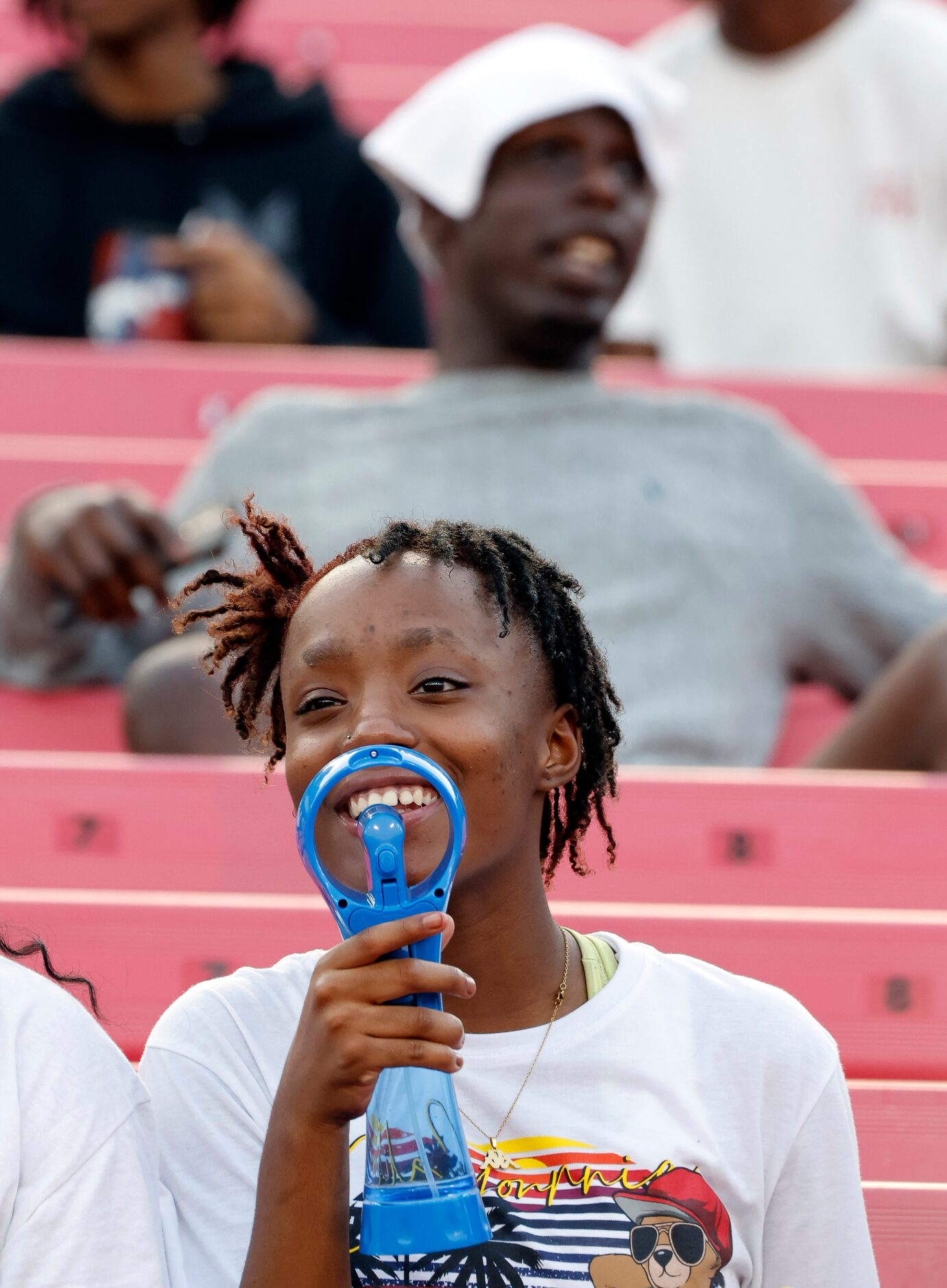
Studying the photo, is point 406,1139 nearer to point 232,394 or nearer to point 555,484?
point 555,484

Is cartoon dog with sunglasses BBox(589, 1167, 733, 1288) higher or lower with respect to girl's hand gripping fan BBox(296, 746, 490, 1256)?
lower

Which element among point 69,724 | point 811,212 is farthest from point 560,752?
point 811,212

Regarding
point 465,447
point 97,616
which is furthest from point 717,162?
point 97,616

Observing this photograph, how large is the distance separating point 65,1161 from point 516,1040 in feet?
0.82

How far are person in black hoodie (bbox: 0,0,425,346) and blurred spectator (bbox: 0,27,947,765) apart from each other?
19.9 inches

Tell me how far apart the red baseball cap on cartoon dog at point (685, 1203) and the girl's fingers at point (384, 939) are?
226 millimetres

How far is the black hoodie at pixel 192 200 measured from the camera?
9.23ft

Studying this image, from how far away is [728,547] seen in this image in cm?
201

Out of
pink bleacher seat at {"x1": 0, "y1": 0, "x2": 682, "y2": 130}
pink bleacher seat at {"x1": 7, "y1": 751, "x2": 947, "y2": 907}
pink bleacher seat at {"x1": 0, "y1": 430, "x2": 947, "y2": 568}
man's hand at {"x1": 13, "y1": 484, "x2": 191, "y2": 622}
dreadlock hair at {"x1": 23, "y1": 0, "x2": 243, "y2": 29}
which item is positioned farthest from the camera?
pink bleacher seat at {"x1": 0, "y1": 0, "x2": 682, "y2": 130}

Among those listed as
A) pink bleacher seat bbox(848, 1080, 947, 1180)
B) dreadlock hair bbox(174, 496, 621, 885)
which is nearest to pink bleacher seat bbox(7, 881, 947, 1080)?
pink bleacher seat bbox(848, 1080, 947, 1180)

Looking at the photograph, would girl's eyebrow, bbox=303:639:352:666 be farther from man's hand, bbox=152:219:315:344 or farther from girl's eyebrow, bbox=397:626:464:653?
man's hand, bbox=152:219:315:344

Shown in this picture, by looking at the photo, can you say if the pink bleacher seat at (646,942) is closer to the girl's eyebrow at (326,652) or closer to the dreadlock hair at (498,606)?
the dreadlock hair at (498,606)

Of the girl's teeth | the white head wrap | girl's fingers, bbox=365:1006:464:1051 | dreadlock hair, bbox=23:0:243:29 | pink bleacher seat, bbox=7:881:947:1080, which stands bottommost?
pink bleacher seat, bbox=7:881:947:1080

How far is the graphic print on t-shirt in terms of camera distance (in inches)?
39.0
